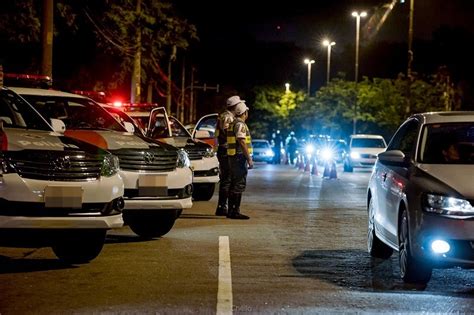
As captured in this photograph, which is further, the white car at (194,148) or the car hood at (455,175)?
the white car at (194,148)

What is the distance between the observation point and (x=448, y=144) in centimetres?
968

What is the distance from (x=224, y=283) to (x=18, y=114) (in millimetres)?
3826

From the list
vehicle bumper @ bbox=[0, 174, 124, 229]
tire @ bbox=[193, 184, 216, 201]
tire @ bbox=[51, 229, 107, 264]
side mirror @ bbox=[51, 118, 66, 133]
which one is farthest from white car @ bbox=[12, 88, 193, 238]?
tire @ bbox=[193, 184, 216, 201]

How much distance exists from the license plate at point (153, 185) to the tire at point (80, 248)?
166 cm

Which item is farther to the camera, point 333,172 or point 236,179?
point 333,172

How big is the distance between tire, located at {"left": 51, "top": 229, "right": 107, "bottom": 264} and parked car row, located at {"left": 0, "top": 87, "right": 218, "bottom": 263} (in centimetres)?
1

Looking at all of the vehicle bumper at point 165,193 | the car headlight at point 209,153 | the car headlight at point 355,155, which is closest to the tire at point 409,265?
the vehicle bumper at point 165,193

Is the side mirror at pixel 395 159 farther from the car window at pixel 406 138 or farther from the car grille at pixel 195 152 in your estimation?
the car grille at pixel 195 152

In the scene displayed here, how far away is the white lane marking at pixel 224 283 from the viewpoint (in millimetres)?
7715

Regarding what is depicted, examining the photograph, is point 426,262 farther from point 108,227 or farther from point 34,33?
point 34,33

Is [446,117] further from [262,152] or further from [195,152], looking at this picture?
[262,152]

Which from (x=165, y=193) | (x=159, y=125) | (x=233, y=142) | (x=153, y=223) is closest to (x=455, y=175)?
(x=165, y=193)

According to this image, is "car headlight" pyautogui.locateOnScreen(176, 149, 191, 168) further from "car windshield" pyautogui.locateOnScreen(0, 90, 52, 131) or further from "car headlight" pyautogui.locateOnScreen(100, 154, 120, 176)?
"car headlight" pyautogui.locateOnScreen(100, 154, 120, 176)

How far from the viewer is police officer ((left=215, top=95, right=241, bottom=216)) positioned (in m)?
15.3
